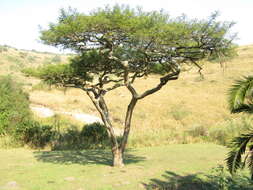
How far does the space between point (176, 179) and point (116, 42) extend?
4.75 m

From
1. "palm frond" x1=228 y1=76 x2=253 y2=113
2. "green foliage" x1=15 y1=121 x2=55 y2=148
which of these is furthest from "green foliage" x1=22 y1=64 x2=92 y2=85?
"palm frond" x1=228 y1=76 x2=253 y2=113

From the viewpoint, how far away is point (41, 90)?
37906 millimetres

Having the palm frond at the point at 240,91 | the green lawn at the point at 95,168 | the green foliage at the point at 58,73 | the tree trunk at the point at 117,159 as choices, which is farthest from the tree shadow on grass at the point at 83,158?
the palm frond at the point at 240,91

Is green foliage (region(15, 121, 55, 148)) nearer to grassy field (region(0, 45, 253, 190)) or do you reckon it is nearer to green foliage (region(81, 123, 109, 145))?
grassy field (region(0, 45, 253, 190))

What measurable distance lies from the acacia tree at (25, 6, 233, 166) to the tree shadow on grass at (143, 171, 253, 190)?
1970 millimetres

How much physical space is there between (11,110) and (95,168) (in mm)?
8744

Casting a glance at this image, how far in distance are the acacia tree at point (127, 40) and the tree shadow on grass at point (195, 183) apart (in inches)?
77.6

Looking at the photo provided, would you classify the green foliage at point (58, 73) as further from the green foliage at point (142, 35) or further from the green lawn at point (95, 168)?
the green lawn at point (95, 168)

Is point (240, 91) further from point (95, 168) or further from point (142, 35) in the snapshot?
point (95, 168)

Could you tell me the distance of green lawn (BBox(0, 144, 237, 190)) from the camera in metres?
8.12

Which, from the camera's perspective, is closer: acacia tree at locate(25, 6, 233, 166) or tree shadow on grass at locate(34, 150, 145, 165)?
acacia tree at locate(25, 6, 233, 166)

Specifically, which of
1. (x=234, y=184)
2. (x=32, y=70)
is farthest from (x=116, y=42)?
(x=234, y=184)

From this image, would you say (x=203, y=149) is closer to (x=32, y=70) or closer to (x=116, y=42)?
(x=116, y=42)

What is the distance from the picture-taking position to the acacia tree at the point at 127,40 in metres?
8.92
